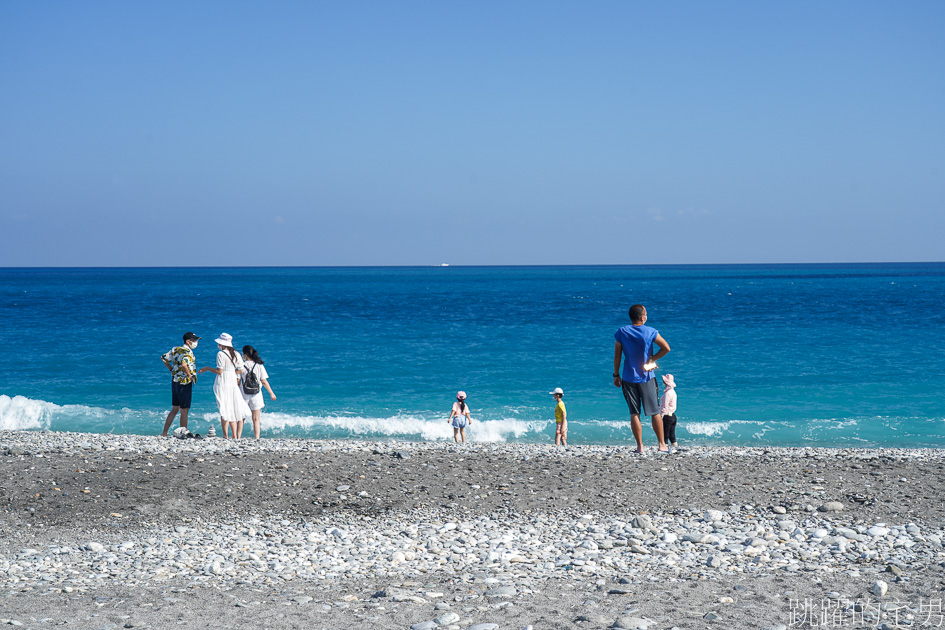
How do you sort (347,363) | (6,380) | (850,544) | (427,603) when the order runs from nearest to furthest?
(427,603), (850,544), (6,380), (347,363)

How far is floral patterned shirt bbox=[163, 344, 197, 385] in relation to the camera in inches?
489

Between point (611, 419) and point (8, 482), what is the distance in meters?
13.4

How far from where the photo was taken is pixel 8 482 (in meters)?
8.82

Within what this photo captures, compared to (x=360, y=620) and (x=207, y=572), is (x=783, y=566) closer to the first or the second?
(x=360, y=620)

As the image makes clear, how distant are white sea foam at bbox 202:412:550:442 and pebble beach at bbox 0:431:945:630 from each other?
23.0ft

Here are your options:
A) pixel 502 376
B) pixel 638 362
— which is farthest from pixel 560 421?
pixel 502 376

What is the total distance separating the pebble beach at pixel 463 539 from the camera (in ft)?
17.6

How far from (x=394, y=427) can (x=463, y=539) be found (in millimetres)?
11218

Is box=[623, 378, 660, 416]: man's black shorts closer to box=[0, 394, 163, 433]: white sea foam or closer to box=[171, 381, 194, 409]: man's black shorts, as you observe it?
box=[171, 381, 194, 409]: man's black shorts

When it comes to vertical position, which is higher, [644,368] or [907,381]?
[644,368]

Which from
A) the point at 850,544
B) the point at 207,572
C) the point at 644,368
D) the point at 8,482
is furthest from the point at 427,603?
the point at 8,482

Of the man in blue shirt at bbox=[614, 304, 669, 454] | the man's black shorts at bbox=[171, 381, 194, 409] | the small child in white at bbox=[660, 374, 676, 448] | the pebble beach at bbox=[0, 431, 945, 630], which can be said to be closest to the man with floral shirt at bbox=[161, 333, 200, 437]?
the man's black shorts at bbox=[171, 381, 194, 409]

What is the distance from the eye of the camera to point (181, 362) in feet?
40.8

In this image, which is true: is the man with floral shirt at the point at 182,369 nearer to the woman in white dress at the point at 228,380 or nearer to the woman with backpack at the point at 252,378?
the woman in white dress at the point at 228,380
